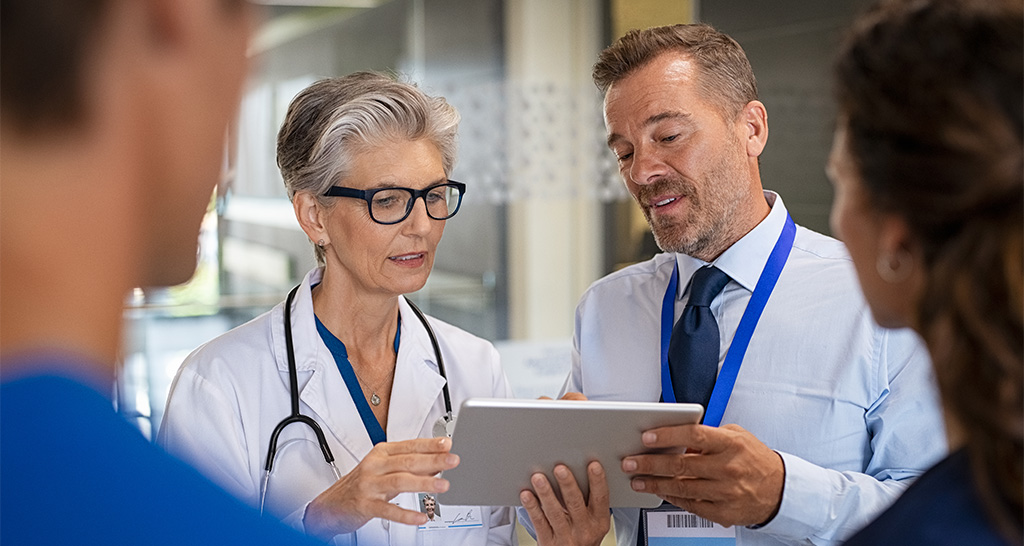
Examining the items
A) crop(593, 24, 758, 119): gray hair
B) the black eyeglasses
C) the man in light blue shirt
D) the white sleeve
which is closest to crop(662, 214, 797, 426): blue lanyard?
the man in light blue shirt

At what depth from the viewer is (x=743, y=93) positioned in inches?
87.0

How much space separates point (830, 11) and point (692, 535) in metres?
2.94

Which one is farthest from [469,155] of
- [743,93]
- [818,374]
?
[818,374]

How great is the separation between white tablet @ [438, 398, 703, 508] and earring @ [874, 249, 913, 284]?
70 cm

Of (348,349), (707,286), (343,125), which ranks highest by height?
(343,125)

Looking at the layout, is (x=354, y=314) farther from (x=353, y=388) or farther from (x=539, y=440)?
(x=539, y=440)

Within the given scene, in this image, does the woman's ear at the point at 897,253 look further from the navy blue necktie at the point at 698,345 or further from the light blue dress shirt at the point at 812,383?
the navy blue necktie at the point at 698,345

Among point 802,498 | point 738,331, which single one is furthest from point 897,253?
point 738,331

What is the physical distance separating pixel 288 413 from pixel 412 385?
12.4 inches

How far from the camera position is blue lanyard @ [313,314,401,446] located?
2070 mm

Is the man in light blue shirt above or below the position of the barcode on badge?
above

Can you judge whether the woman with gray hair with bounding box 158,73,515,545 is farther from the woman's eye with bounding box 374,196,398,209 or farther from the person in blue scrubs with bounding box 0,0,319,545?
the person in blue scrubs with bounding box 0,0,319,545

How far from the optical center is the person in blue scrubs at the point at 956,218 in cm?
75

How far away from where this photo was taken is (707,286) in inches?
81.1
